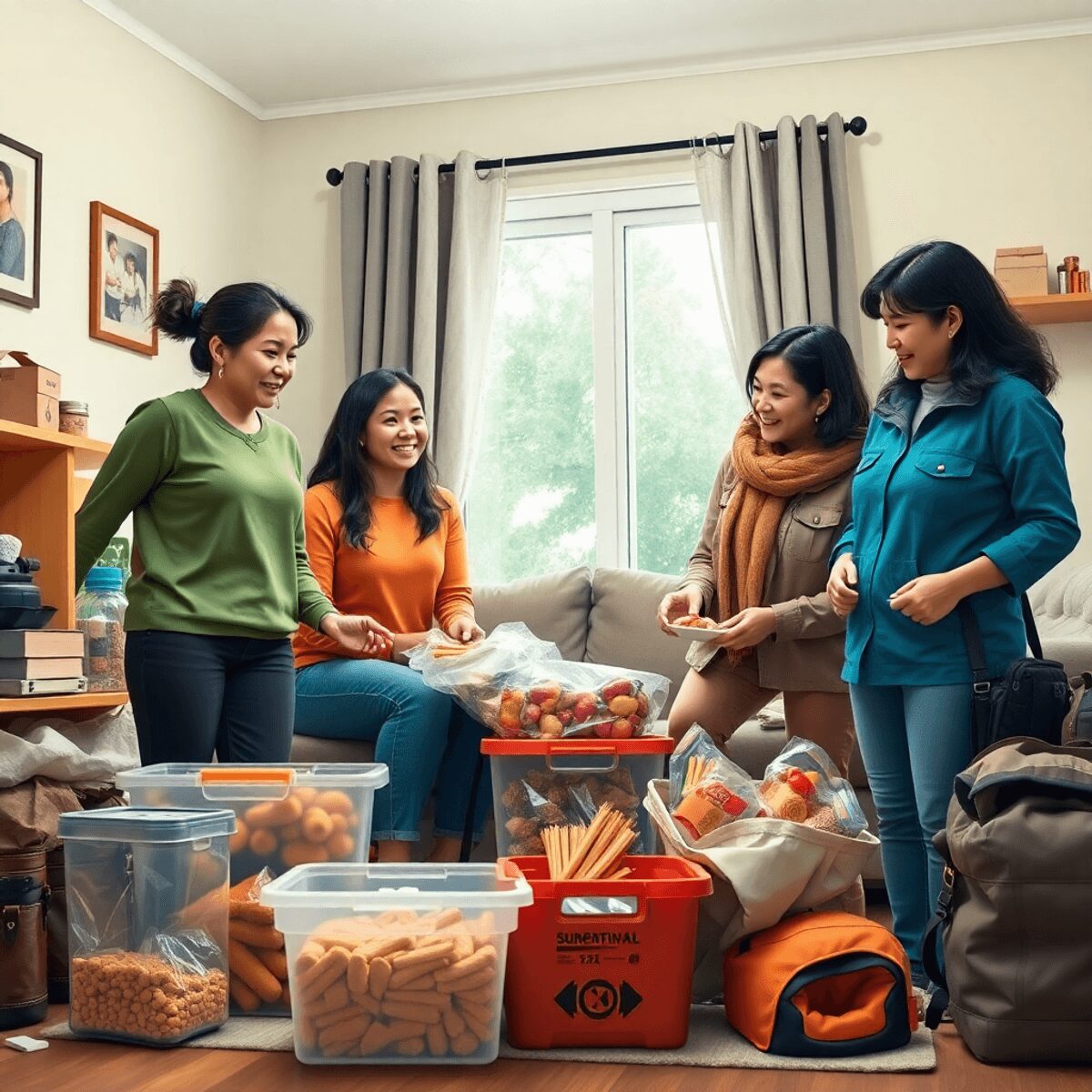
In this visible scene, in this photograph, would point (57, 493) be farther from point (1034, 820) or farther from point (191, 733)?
point (1034, 820)

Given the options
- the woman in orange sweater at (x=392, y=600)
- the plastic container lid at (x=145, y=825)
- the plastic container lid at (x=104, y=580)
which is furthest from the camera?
the plastic container lid at (x=104, y=580)

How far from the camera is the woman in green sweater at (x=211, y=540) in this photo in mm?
2277

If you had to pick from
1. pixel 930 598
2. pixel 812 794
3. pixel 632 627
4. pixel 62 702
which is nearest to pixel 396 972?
pixel 812 794

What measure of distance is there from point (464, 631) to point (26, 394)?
1122 mm

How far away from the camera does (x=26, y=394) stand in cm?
295

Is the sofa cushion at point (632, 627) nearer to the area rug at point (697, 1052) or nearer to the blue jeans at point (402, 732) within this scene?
the blue jeans at point (402, 732)

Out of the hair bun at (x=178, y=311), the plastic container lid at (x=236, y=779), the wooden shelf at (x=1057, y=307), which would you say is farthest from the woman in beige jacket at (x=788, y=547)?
the wooden shelf at (x=1057, y=307)

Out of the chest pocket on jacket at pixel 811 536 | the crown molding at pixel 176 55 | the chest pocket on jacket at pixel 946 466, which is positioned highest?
the crown molding at pixel 176 55

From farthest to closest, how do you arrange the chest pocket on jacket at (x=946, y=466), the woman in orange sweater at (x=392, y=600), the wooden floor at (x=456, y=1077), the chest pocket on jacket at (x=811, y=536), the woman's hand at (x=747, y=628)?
the woman in orange sweater at (x=392, y=600), the chest pocket on jacket at (x=811, y=536), the woman's hand at (x=747, y=628), the chest pocket on jacket at (x=946, y=466), the wooden floor at (x=456, y=1077)

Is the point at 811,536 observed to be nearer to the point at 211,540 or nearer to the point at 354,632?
the point at 354,632

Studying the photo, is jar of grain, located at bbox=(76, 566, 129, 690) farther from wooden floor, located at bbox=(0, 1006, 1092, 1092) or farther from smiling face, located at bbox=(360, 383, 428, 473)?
wooden floor, located at bbox=(0, 1006, 1092, 1092)

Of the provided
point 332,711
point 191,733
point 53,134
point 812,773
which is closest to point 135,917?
point 191,733

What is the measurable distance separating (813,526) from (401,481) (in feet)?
3.59

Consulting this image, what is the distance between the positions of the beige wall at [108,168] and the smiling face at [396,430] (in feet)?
3.71
